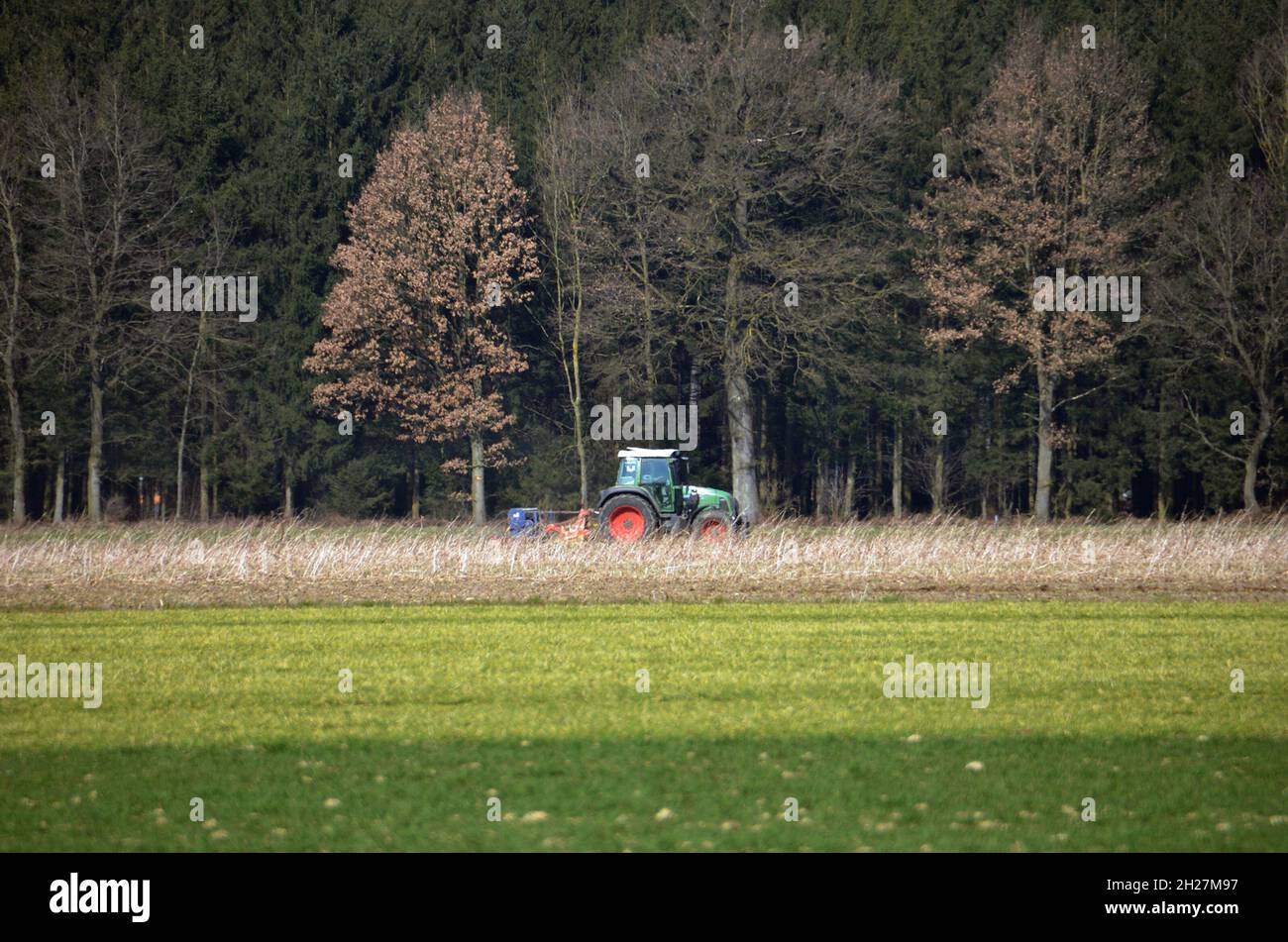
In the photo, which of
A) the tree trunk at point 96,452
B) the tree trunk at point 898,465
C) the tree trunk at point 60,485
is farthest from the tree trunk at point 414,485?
the tree trunk at point 898,465

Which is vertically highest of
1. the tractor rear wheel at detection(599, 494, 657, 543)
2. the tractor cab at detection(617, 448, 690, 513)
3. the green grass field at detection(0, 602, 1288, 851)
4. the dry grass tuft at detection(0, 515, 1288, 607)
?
the tractor cab at detection(617, 448, 690, 513)

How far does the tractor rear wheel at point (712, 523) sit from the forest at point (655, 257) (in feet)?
38.9

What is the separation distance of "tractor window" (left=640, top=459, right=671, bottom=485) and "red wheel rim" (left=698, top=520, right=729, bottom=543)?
134 centimetres

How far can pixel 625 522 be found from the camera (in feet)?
113

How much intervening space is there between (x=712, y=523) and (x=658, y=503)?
1.34 m

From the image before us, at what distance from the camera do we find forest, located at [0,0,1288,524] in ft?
157

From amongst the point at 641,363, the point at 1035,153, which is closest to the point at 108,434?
the point at 641,363

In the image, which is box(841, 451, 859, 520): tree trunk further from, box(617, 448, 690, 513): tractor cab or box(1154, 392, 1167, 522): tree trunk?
box(617, 448, 690, 513): tractor cab

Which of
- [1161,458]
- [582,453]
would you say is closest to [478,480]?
[582,453]

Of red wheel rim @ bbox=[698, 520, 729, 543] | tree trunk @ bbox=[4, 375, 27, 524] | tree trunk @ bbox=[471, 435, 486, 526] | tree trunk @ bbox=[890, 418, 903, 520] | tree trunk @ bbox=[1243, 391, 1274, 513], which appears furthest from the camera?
tree trunk @ bbox=[890, 418, 903, 520]

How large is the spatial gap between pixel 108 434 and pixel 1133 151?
115 feet

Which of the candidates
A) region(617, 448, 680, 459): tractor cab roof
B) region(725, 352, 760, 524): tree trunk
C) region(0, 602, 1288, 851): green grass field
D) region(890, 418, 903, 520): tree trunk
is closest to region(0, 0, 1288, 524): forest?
region(725, 352, 760, 524): tree trunk

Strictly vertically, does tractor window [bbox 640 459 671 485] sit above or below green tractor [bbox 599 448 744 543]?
→ above

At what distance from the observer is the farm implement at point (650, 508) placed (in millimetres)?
34031
